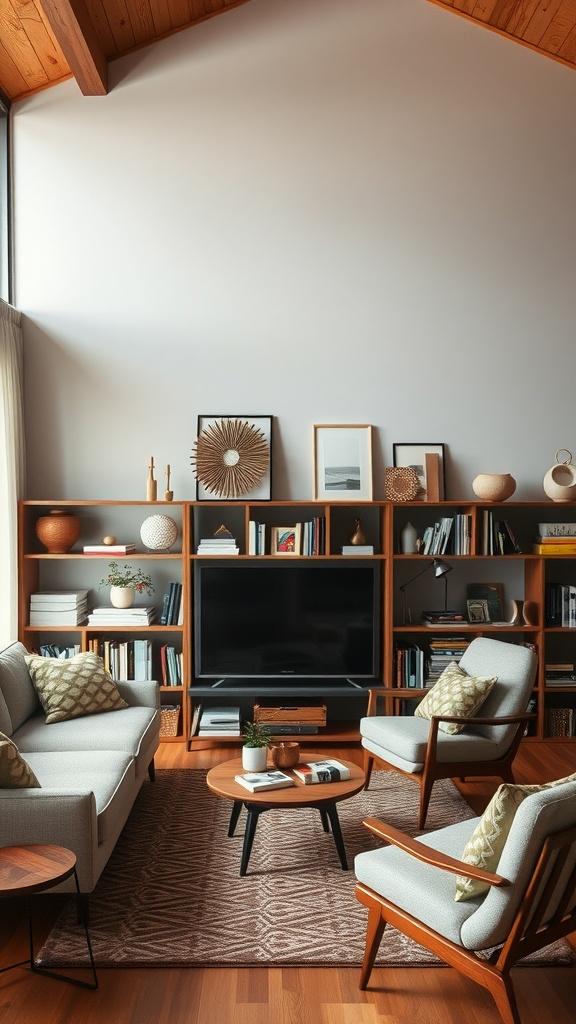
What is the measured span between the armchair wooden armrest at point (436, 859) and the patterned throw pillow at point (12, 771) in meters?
1.27

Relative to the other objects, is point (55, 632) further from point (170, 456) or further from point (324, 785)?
point (324, 785)

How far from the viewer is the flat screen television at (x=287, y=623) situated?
554 centimetres

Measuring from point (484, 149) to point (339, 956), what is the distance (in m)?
5.09

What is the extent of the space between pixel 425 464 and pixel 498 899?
3.70m

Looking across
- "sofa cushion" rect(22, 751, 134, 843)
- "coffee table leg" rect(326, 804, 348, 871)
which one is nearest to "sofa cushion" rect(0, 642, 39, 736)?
"sofa cushion" rect(22, 751, 134, 843)

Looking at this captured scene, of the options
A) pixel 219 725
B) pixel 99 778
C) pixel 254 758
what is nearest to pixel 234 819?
pixel 254 758

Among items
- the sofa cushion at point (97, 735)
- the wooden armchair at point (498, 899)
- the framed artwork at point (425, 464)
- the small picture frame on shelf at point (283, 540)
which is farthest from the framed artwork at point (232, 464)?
the wooden armchair at point (498, 899)

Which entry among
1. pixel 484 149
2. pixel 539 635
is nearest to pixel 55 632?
pixel 539 635

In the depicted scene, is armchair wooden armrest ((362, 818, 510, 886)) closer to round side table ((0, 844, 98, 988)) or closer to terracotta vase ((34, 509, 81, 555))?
round side table ((0, 844, 98, 988))

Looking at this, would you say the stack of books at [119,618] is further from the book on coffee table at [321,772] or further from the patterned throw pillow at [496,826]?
the patterned throw pillow at [496,826]

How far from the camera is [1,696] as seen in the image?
4078mm

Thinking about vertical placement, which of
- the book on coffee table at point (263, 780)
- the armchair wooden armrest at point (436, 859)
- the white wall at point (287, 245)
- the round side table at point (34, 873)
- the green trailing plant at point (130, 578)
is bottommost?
the book on coffee table at point (263, 780)

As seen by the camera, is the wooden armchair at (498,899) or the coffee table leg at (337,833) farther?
the coffee table leg at (337,833)

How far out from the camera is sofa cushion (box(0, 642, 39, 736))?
13.5 ft
